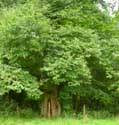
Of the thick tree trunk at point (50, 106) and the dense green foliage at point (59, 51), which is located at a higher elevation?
the dense green foliage at point (59, 51)

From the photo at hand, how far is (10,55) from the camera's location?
14773 mm

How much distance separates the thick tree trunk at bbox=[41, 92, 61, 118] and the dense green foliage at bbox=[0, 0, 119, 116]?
0.17 feet

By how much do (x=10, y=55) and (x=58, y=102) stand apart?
Result: 13.1 feet

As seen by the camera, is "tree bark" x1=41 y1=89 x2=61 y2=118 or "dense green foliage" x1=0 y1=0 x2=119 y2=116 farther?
"tree bark" x1=41 y1=89 x2=61 y2=118

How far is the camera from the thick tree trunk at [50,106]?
53.6 feet

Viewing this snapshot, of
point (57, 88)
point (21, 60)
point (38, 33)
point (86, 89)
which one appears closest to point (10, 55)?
point (21, 60)

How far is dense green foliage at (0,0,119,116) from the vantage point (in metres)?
14.3

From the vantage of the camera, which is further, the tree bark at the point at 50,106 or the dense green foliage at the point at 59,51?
the tree bark at the point at 50,106

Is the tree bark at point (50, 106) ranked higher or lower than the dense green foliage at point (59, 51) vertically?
lower

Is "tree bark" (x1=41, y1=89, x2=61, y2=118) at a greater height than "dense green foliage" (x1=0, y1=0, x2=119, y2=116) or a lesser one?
lesser

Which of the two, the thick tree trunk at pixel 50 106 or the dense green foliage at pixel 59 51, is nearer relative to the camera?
the dense green foliage at pixel 59 51

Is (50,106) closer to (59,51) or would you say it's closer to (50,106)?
(50,106)

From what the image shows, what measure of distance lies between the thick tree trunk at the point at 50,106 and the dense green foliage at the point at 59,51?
52mm

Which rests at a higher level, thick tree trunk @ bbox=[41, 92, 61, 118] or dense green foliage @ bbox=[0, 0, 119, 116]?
dense green foliage @ bbox=[0, 0, 119, 116]
